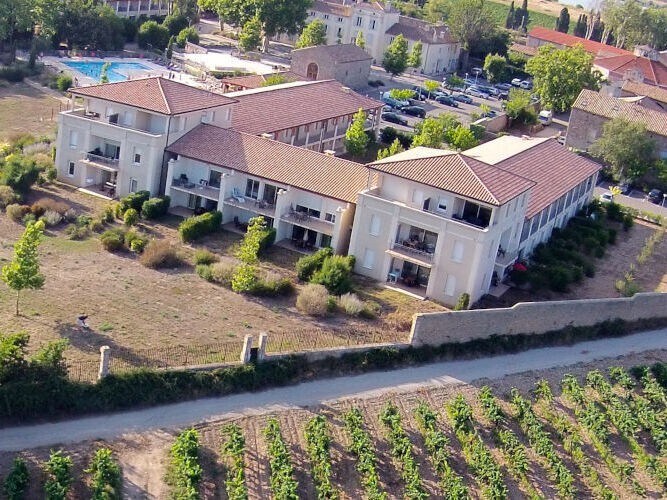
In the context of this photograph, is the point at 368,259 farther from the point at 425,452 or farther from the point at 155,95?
the point at 155,95

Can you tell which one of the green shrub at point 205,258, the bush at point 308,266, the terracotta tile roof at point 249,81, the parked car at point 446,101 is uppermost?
the terracotta tile roof at point 249,81

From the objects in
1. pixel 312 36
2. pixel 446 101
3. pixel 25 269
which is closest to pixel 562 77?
pixel 446 101

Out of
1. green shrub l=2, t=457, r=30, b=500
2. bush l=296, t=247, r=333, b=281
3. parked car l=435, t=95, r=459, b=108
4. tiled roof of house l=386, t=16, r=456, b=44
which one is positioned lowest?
green shrub l=2, t=457, r=30, b=500

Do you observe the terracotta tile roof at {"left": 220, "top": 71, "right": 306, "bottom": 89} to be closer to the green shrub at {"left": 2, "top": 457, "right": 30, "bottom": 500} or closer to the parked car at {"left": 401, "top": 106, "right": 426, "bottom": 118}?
the parked car at {"left": 401, "top": 106, "right": 426, "bottom": 118}

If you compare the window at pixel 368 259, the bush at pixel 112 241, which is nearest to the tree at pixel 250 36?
the bush at pixel 112 241

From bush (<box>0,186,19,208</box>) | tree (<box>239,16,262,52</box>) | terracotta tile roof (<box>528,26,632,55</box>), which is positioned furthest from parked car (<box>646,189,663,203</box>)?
terracotta tile roof (<box>528,26,632,55</box>)

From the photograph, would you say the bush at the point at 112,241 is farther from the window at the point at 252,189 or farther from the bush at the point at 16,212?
the window at the point at 252,189

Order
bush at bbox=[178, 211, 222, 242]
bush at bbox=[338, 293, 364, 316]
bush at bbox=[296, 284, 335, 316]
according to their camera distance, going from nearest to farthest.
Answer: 1. bush at bbox=[296, 284, 335, 316]
2. bush at bbox=[338, 293, 364, 316]
3. bush at bbox=[178, 211, 222, 242]
